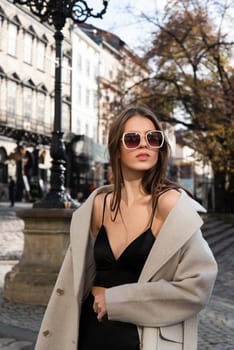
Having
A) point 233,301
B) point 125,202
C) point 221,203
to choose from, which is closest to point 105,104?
point 221,203

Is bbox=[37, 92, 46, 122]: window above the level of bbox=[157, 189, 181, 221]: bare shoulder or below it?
above

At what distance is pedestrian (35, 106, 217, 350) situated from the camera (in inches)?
81.7

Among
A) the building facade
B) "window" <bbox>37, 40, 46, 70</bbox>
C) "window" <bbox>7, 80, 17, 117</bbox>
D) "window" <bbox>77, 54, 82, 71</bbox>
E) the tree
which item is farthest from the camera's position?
"window" <bbox>77, 54, 82, 71</bbox>

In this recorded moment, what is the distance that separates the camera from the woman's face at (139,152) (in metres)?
2.27

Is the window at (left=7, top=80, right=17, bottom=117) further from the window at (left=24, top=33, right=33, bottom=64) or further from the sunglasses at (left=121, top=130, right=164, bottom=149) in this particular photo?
the sunglasses at (left=121, top=130, right=164, bottom=149)

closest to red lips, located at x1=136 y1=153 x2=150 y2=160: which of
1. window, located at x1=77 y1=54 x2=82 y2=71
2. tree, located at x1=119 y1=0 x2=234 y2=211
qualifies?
tree, located at x1=119 y1=0 x2=234 y2=211

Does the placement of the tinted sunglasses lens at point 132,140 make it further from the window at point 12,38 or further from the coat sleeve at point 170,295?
the window at point 12,38

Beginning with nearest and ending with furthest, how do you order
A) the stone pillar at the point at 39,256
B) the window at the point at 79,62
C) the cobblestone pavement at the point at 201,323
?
the cobblestone pavement at the point at 201,323 → the stone pillar at the point at 39,256 → the window at the point at 79,62

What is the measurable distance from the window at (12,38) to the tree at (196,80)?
1784 cm

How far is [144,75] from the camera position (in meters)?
26.8

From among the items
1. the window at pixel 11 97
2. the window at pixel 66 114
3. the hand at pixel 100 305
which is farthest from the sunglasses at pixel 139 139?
the window at pixel 66 114

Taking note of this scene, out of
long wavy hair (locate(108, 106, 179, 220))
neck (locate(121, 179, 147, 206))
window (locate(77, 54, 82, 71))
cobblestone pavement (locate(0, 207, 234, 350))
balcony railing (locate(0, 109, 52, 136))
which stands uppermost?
window (locate(77, 54, 82, 71))

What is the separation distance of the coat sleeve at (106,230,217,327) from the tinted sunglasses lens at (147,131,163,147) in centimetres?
42

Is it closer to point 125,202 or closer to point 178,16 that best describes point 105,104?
point 178,16
